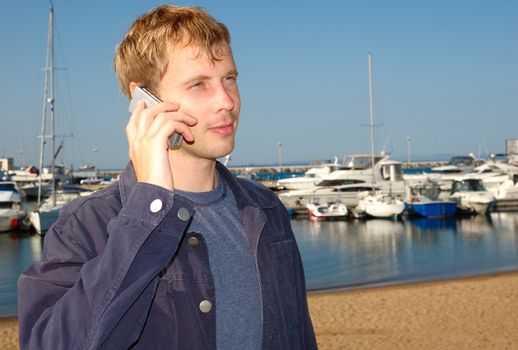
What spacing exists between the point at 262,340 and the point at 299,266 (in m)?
0.37

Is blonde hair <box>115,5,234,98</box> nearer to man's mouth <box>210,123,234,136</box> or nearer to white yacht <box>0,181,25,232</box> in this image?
man's mouth <box>210,123,234,136</box>

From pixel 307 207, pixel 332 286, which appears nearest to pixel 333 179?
pixel 307 207

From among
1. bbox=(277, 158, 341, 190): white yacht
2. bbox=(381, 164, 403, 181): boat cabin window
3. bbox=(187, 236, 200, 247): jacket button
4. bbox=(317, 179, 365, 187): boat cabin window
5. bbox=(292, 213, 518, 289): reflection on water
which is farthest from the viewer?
bbox=(277, 158, 341, 190): white yacht

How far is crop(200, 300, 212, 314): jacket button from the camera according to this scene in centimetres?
178

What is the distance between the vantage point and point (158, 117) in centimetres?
163

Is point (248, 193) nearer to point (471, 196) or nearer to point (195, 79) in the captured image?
point (195, 79)

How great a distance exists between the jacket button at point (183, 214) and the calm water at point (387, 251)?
51.3 feet

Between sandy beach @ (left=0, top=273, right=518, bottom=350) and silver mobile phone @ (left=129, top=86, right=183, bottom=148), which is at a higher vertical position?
silver mobile phone @ (left=129, top=86, right=183, bottom=148)

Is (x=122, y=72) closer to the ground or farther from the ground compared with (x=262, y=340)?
farther from the ground

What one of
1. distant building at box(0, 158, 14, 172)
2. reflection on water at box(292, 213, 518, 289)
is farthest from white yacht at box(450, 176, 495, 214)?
distant building at box(0, 158, 14, 172)

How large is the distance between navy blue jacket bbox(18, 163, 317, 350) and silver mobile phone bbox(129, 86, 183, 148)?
0.17 metres

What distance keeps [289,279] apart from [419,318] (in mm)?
11085

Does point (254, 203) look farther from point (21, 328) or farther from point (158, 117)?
point (21, 328)

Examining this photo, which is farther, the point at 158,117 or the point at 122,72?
A: the point at 122,72
